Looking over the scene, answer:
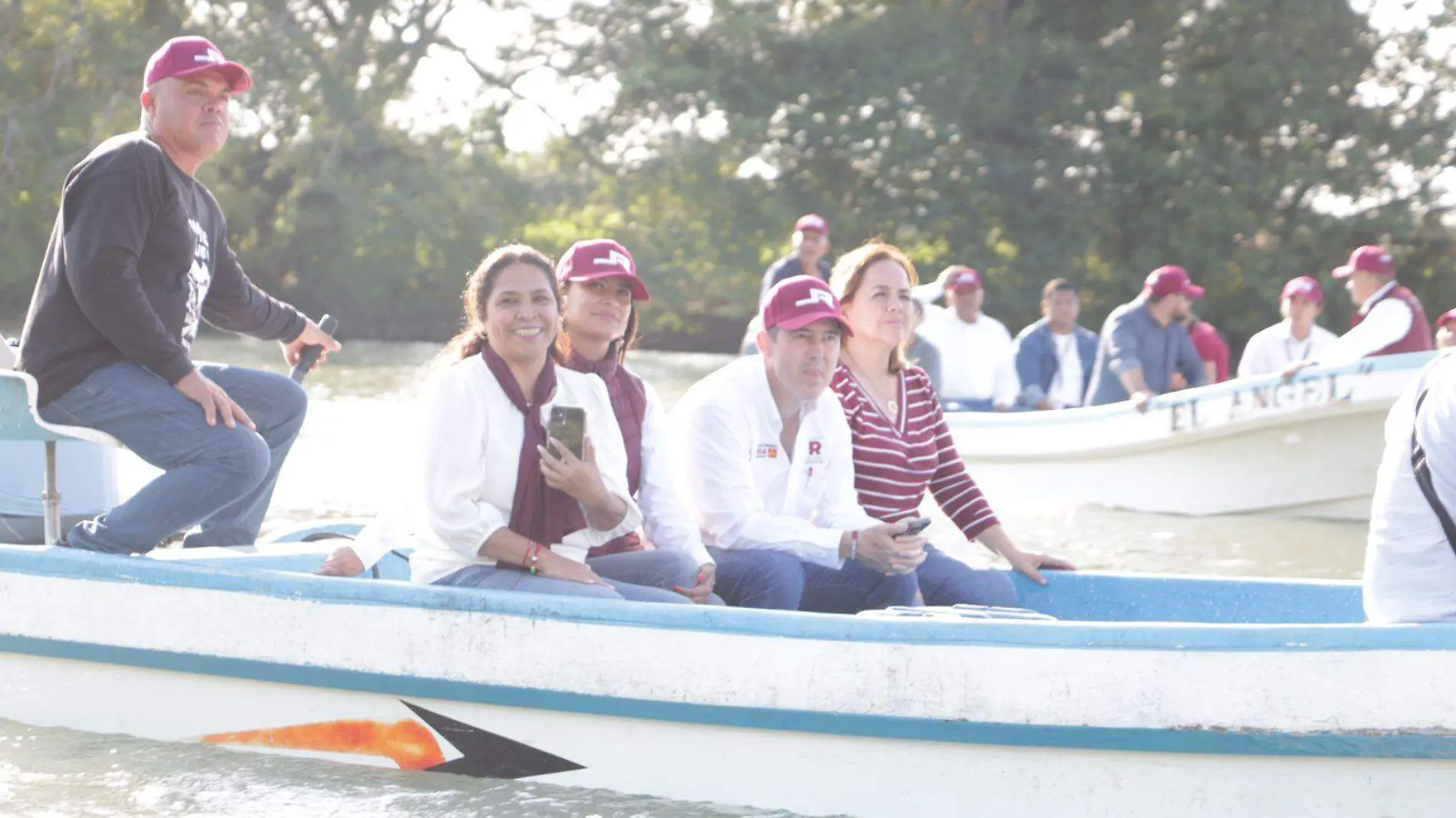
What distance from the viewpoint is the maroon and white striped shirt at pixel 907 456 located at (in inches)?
189

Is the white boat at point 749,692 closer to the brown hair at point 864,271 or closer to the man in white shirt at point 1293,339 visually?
the brown hair at point 864,271

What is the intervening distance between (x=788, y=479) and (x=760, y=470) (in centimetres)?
7

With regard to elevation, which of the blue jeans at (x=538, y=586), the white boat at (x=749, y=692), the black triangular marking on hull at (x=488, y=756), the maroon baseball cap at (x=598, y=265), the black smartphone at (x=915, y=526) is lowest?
the black triangular marking on hull at (x=488, y=756)

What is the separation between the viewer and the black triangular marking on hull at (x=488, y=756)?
3.98 m

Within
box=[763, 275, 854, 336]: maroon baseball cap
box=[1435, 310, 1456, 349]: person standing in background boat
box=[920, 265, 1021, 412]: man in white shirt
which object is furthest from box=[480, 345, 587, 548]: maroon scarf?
box=[920, 265, 1021, 412]: man in white shirt

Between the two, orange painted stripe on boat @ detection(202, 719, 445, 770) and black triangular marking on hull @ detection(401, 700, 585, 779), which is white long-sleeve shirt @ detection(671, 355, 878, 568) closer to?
black triangular marking on hull @ detection(401, 700, 585, 779)

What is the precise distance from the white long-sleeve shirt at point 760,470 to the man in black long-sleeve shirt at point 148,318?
1.03 m

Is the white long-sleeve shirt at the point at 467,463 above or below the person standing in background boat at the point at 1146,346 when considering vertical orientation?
below

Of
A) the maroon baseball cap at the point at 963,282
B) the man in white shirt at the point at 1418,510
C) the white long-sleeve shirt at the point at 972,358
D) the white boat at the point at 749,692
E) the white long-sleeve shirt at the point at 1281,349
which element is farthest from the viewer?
the white long-sleeve shirt at the point at 972,358

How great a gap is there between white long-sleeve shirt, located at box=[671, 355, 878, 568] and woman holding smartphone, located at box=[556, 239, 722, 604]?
111 millimetres

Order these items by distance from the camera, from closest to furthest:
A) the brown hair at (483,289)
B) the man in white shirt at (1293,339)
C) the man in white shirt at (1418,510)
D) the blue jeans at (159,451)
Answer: the man in white shirt at (1418,510), the brown hair at (483,289), the blue jeans at (159,451), the man in white shirt at (1293,339)

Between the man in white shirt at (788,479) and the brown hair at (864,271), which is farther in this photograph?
the brown hair at (864,271)

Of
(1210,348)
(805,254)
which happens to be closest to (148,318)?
(805,254)

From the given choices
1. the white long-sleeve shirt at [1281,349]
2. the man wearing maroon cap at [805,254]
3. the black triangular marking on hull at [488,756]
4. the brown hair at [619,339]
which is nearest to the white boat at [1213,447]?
the white long-sleeve shirt at [1281,349]
